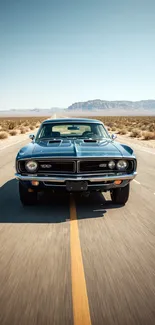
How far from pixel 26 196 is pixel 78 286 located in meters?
2.72

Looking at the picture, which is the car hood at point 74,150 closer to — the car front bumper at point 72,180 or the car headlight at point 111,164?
the car headlight at point 111,164

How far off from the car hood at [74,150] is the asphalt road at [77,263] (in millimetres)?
978

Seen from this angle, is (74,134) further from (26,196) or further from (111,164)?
(26,196)

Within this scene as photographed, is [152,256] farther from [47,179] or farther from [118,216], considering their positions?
[47,179]

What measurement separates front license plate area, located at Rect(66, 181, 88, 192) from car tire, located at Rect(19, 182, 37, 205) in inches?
31.7

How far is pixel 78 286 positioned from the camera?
292 centimetres

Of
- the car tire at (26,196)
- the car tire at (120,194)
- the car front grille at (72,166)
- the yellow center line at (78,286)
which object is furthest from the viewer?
the car tire at (120,194)

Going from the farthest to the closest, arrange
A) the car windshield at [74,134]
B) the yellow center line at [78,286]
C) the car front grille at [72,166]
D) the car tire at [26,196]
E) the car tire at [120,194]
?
1. the car windshield at [74,134]
2. the car tire at [120,194]
3. the car tire at [26,196]
4. the car front grille at [72,166]
5. the yellow center line at [78,286]

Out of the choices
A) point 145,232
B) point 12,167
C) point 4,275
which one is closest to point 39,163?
point 145,232

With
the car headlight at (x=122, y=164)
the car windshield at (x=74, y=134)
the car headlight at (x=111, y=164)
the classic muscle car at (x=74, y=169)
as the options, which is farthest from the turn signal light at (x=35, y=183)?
the car windshield at (x=74, y=134)

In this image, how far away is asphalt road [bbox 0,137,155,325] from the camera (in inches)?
99.0

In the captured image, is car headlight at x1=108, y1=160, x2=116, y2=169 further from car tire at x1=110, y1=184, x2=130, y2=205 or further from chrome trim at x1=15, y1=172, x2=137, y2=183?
car tire at x1=110, y1=184, x2=130, y2=205

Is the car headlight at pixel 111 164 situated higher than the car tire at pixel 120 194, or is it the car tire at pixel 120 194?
the car headlight at pixel 111 164

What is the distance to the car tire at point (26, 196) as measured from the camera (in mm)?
5378
